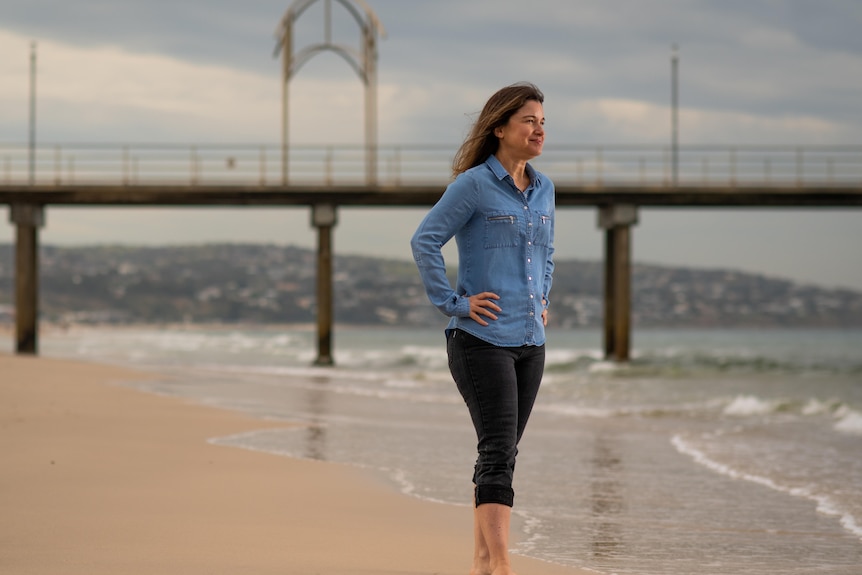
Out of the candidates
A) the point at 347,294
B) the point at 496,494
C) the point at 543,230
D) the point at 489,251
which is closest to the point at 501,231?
the point at 489,251

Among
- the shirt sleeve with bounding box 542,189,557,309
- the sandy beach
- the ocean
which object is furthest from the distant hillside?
the shirt sleeve with bounding box 542,189,557,309

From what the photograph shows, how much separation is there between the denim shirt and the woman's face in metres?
0.09

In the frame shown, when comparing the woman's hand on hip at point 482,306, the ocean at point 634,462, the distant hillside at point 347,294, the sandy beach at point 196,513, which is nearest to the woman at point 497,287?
the woman's hand on hip at point 482,306

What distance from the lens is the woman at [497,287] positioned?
423 centimetres

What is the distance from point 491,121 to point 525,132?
145 millimetres

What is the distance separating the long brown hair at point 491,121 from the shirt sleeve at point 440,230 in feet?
0.68

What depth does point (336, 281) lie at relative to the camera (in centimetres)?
13000

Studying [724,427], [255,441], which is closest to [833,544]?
[255,441]

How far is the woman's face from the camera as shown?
436 cm

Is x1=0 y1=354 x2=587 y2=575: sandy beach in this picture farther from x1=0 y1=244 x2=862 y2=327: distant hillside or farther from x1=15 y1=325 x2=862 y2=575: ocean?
x1=0 y1=244 x2=862 y2=327: distant hillside

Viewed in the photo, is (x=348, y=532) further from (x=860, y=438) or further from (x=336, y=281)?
(x=336, y=281)

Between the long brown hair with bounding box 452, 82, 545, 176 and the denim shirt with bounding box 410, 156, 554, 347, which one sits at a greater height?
the long brown hair with bounding box 452, 82, 545, 176

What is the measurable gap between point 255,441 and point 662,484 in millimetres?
3612

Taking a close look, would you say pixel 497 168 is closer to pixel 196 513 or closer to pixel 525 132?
pixel 525 132
